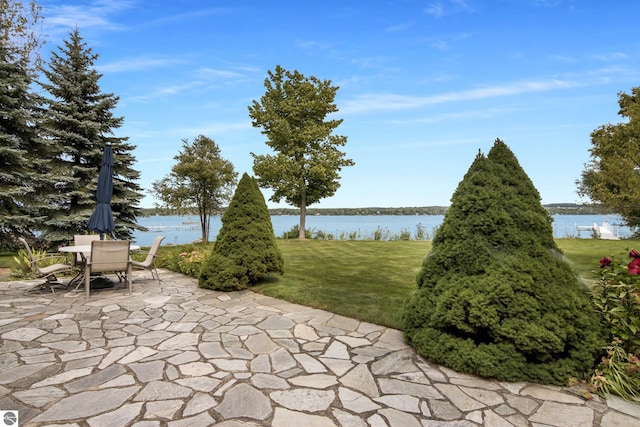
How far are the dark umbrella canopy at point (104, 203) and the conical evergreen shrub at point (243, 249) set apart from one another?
8.32ft

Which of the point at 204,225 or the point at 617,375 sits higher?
the point at 204,225

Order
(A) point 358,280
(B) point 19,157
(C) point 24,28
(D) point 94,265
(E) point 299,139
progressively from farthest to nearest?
(E) point 299,139, (C) point 24,28, (B) point 19,157, (A) point 358,280, (D) point 94,265

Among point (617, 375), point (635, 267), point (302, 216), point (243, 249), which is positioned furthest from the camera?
point (302, 216)

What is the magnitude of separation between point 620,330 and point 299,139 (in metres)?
16.4

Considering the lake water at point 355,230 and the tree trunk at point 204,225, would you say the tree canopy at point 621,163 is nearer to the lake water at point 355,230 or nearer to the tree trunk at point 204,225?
the lake water at point 355,230

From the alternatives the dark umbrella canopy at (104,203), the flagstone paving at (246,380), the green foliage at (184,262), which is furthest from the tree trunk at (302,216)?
the flagstone paving at (246,380)

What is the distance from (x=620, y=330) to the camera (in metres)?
2.85

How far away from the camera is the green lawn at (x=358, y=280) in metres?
5.00

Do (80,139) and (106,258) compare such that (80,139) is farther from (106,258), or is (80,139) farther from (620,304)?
(620,304)

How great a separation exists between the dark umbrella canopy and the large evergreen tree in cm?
709

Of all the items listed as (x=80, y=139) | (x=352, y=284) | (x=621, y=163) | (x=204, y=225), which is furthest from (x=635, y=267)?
(x=204, y=225)

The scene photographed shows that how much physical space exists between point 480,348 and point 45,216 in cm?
1559

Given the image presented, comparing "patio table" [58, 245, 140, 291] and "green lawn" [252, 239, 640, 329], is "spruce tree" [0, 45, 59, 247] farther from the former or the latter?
"green lawn" [252, 239, 640, 329]

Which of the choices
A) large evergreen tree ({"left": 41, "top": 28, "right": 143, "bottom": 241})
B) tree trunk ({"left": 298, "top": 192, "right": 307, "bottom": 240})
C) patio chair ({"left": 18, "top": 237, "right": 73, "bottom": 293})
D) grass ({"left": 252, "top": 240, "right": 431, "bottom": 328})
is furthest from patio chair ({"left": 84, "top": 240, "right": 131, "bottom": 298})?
tree trunk ({"left": 298, "top": 192, "right": 307, "bottom": 240})
